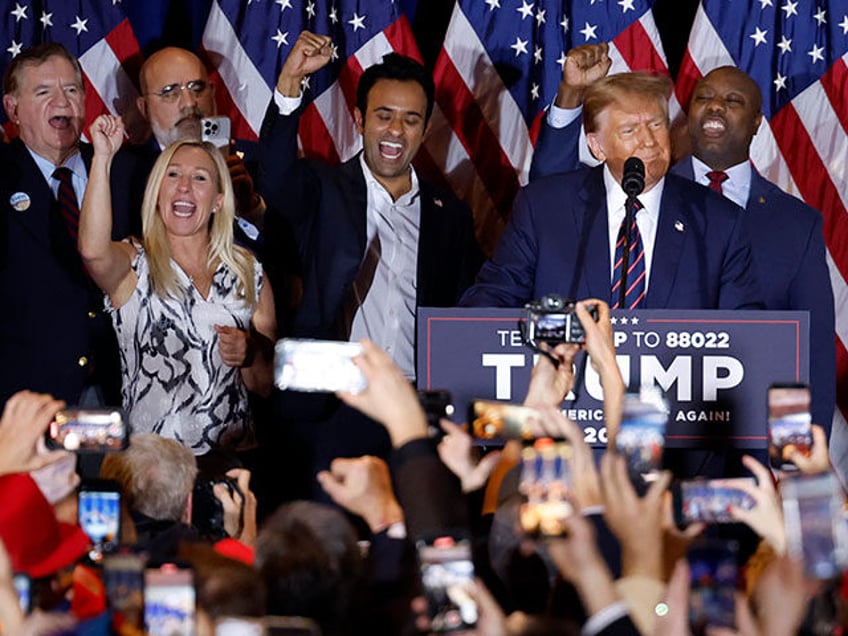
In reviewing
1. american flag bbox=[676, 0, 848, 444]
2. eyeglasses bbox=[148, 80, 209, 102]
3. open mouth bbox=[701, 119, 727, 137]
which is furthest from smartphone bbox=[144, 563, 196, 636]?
american flag bbox=[676, 0, 848, 444]

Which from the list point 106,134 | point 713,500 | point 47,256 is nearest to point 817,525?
point 713,500

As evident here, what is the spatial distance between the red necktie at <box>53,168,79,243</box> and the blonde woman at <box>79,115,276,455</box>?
0.25m

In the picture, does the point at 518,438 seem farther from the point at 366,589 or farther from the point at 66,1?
the point at 66,1

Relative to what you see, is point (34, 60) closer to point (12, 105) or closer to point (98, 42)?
point (12, 105)

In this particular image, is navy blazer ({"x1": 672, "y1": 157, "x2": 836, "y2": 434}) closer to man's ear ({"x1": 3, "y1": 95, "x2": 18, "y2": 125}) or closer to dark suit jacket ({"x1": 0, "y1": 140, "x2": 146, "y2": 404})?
dark suit jacket ({"x1": 0, "y1": 140, "x2": 146, "y2": 404})

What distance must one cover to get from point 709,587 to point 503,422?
721 mm

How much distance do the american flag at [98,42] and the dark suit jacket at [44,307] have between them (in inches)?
40.4

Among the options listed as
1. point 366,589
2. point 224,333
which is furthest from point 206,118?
point 366,589

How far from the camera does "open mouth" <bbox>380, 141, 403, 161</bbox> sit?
577 centimetres

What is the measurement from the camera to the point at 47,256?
544 cm

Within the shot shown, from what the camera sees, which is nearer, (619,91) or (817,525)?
(817,525)

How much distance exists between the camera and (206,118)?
5875mm

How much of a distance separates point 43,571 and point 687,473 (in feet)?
7.01

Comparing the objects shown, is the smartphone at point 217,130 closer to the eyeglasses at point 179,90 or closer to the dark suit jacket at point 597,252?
the eyeglasses at point 179,90
